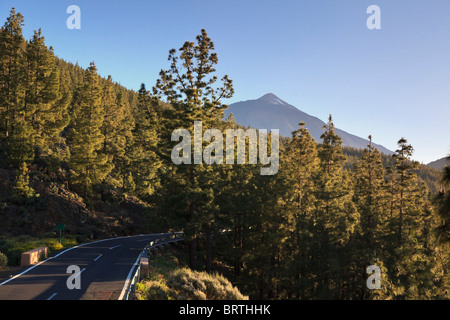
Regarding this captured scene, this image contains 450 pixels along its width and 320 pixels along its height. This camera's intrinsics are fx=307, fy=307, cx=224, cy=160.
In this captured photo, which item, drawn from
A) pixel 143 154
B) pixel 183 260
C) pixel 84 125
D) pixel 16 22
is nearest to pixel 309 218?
pixel 183 260

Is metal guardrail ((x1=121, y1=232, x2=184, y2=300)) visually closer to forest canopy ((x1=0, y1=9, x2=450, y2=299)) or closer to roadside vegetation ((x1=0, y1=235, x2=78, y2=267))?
forest canopy ((x1=0, y1=9, x2=450, y2=299))

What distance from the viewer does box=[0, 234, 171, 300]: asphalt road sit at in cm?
1345

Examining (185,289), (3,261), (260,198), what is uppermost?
(260,198)

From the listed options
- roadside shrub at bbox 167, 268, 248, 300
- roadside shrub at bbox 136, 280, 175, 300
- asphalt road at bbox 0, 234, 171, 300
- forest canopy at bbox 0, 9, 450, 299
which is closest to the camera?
asphalt road at bbox 0, 234, 171, 300

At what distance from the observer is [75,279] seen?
51.8ft

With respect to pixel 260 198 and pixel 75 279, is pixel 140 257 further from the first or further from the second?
pixel 260 198

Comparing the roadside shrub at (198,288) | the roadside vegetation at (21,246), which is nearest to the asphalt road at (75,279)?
the roadside vegetation at (21,246)

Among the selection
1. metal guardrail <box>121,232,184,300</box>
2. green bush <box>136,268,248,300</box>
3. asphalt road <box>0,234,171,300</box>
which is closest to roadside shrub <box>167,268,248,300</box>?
green bush <box>136,268,248,300</box>

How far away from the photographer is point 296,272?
27.5m

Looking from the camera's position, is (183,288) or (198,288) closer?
(183,288)

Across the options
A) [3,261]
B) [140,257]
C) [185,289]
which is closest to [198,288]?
[185,289]

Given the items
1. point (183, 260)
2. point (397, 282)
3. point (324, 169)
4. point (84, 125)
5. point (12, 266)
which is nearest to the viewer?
point (12, 266)

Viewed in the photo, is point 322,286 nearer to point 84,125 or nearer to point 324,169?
point 324,169

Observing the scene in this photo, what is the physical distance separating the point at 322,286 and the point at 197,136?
1740cm
